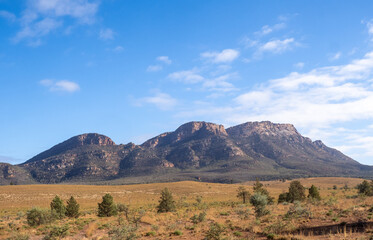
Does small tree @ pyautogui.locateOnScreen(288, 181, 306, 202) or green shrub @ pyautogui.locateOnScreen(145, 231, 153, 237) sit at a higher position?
green shrub @ pyautogui.locateOnScreen(145, 231, 153, 237)

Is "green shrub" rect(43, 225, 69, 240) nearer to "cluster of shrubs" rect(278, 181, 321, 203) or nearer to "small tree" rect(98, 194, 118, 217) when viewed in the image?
"small tree" rect(98, 194, 118, 217)

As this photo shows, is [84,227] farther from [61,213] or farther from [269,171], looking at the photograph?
[269,171]

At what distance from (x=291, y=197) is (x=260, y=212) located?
2054cm

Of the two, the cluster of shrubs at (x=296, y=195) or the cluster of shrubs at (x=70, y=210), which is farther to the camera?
the cluster of shrubs at (x=296, y=195)

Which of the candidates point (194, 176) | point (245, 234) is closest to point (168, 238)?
point (245, 234)

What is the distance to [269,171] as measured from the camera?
627 feet

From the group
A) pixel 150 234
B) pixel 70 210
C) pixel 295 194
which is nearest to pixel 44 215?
pixel 70 210

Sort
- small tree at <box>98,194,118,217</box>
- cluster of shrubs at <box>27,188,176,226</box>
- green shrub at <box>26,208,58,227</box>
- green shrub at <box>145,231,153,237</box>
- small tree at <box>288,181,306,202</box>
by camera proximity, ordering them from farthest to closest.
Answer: small tree at <box>288,181,306,202</box> < small tree at <box>98,194,118,217</box> < cluster of shrubs at <box>27,188,176,226</box> < green shrub at <box>26,208,58,227</box> < green shrub at <box>145,231,153,237</box>

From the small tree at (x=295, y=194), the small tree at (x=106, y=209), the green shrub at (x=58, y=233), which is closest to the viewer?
the green shrub at (x=58, y=233)

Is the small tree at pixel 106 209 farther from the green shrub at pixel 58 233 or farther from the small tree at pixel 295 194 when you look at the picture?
the small tree at pixel 295 194

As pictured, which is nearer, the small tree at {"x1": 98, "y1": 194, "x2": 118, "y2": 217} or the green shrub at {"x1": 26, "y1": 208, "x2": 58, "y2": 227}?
the green shrub at {"x1": 26, "y1": 208, "x2": 58, "y2": 227}

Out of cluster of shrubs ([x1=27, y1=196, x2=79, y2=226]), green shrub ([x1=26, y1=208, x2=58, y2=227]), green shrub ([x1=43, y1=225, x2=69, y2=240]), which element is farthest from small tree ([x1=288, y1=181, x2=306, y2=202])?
green shrub ([x1=26, y1=208, x2=58, y2=227])

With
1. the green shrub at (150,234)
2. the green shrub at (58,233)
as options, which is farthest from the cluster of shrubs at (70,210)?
the green shrub at (150,234)

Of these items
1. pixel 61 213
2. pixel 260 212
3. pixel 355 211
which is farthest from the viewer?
pixel 61 213
